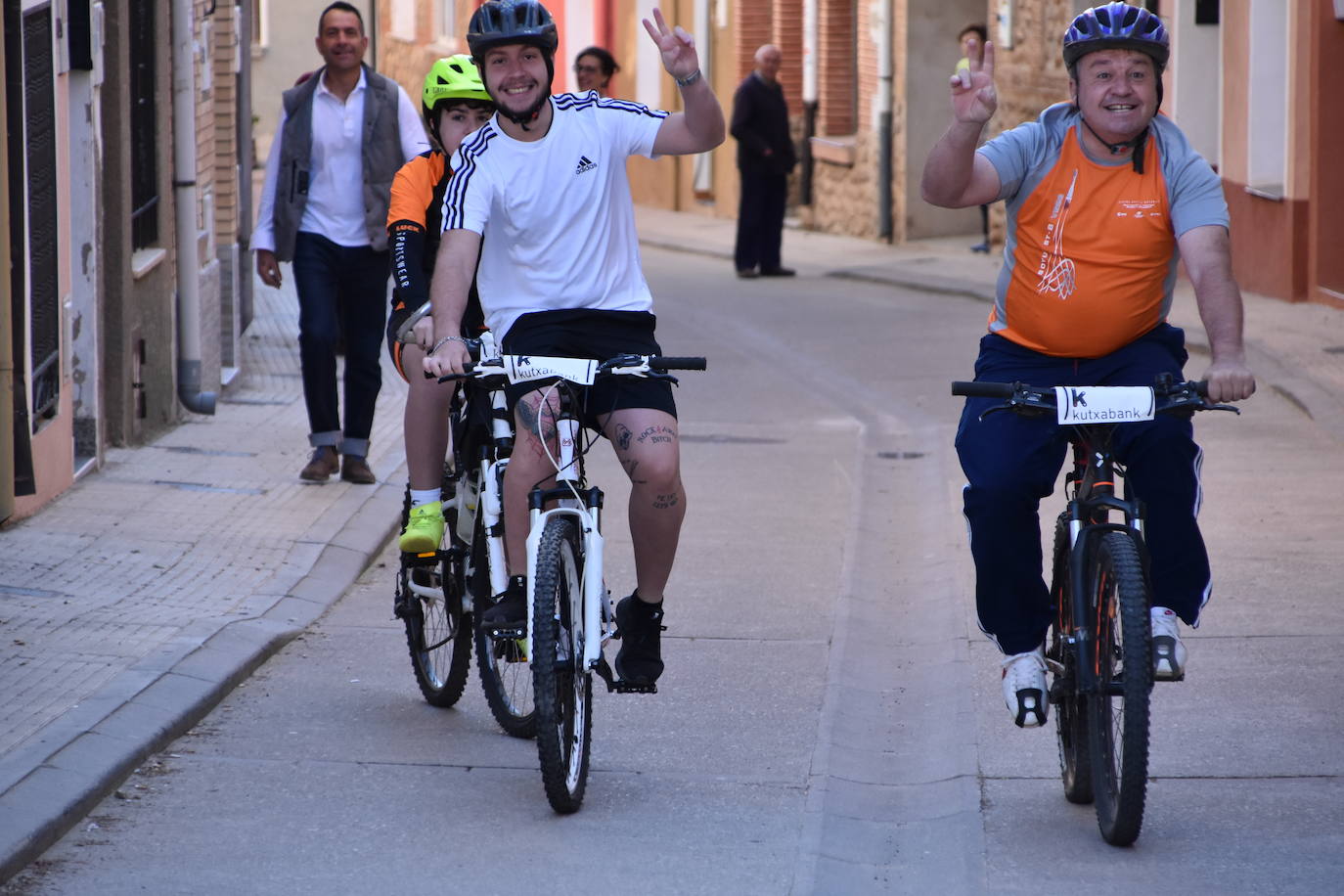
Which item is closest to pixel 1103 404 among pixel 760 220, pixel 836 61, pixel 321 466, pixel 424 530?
pixel 424 530

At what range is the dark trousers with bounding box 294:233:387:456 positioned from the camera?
9.16 m

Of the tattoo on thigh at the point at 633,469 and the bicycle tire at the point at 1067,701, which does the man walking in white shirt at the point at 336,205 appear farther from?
the bicycle tire at the point at 1067,701

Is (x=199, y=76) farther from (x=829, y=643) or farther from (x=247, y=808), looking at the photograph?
(x=247, y=808)

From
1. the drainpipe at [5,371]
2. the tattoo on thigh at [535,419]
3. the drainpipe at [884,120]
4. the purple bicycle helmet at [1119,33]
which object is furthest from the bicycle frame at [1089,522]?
the drainpipe at [884,120]

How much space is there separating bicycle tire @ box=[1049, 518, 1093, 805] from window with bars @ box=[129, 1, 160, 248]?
668 cm

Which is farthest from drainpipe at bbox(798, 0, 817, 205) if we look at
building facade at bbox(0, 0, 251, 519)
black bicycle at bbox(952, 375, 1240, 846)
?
black bicycle at bbox(952, 375, 1240, 846)

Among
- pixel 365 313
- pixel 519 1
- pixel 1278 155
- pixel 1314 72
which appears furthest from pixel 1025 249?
pixel 1278 155

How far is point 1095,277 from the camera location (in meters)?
5.05

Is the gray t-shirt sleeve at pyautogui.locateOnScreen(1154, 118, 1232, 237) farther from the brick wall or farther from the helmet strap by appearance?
the brick wall

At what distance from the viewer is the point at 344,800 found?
530 centimetres

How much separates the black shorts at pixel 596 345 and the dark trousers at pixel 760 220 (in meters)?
14.7

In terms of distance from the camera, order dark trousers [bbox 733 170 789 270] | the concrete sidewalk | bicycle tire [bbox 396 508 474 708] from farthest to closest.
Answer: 1. dark trousers [bbox 733 170 789 270]
2. bicycle tire [bbox 396 508 474 708]
3. the concrete sidewalk

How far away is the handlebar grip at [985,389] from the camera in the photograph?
4754 mm

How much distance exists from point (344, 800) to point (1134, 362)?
6.95ft
